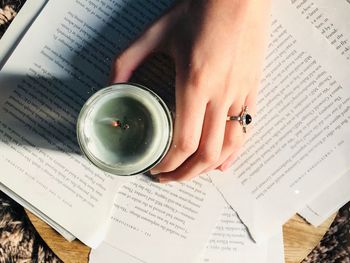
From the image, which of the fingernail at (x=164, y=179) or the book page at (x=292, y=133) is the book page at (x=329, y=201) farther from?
the fingernail at (x=164, y=179)

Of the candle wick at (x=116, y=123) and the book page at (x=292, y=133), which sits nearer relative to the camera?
the candle wick at (x=116, y=123)

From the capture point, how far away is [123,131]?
1.95 ft

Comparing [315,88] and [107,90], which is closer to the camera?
[107,90]

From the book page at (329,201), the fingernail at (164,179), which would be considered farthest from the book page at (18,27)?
the book page at (329,201)

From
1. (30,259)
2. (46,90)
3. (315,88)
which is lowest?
(30,259)

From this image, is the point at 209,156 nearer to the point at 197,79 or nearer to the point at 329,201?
the point at 197,79

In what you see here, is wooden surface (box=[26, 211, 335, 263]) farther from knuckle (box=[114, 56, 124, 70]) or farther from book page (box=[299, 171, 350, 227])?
knuckle (box=[114, 56, 124, 70])

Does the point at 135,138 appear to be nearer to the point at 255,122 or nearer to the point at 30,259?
the point at 255,122

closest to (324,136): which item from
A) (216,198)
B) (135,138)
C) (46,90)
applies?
(216,198)

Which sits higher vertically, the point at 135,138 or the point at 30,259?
the point at 135,138

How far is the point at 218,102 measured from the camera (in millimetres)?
623

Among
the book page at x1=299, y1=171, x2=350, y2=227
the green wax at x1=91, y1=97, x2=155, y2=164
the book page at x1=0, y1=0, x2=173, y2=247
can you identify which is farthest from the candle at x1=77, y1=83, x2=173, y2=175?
the book page at x1=299, y1=171, x2=350, y2=227

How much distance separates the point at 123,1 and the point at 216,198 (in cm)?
29

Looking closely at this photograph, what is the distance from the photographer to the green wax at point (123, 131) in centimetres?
59
